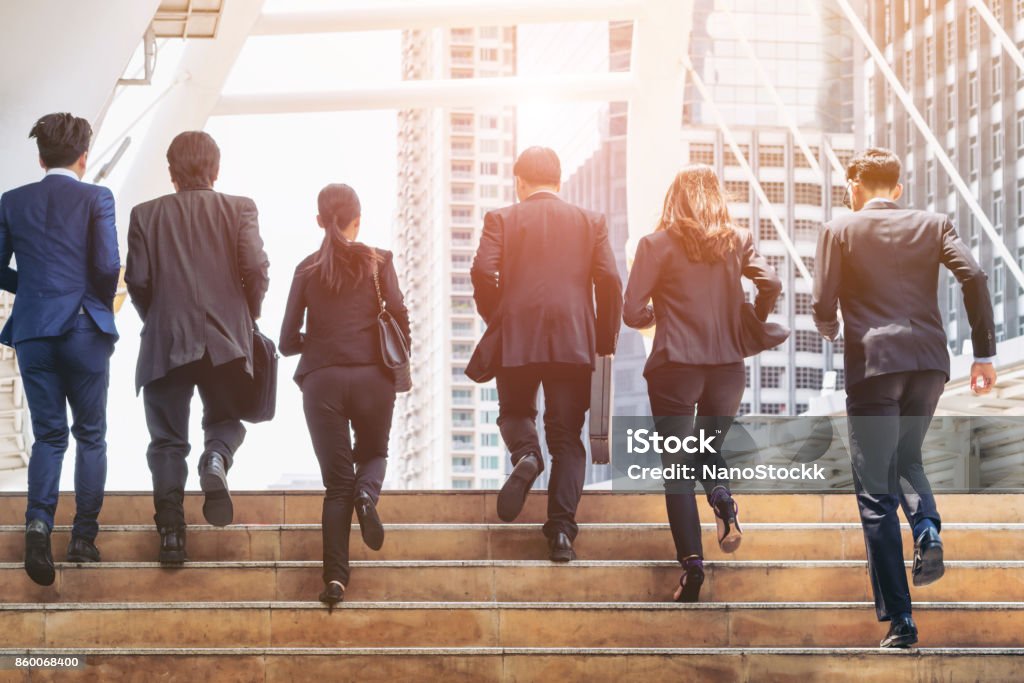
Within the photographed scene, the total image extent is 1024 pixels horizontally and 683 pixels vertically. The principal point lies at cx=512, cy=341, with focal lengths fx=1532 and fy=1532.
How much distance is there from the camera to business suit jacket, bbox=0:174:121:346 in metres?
6.53

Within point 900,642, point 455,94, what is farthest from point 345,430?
point 455,94

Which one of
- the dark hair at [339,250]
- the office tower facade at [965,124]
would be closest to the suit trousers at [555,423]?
the dark hair at [339,250]

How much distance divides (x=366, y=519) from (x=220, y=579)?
703mm

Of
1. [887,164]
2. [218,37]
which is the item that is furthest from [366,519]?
[218,37]

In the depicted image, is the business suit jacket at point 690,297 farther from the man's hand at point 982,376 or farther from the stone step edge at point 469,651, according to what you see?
the stone step edge at point 469,651

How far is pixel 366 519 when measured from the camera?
640 cm

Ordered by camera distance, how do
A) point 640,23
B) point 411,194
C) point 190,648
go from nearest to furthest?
point 190,648, point 640,23, point 411,194

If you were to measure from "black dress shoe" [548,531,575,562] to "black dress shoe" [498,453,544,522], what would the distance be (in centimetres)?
25

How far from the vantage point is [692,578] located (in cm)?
622

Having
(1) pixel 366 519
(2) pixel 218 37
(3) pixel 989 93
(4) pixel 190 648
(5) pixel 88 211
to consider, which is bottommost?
(4) pixel 190 648

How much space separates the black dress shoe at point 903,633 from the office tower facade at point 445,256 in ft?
517

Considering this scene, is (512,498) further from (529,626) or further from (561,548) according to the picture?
(529,626)

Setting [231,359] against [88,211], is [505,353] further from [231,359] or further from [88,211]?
[88,211]

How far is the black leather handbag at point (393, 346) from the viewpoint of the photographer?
653 centimetres
